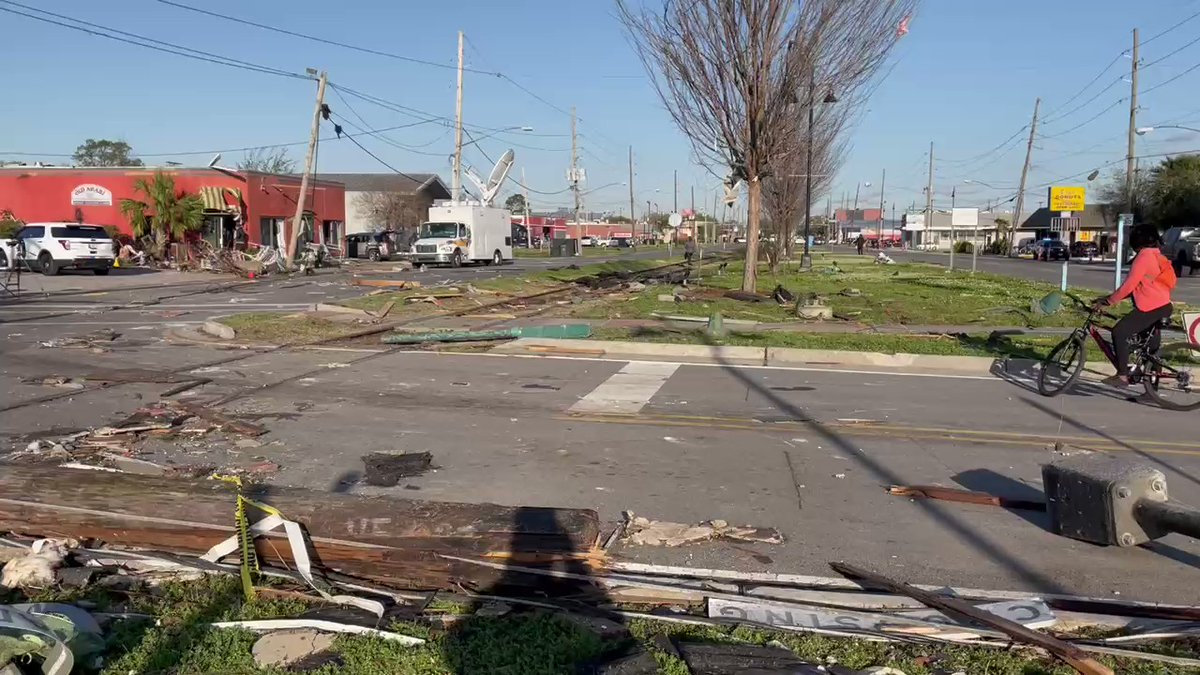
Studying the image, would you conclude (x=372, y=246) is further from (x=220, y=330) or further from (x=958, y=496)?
(x=958, y=496)

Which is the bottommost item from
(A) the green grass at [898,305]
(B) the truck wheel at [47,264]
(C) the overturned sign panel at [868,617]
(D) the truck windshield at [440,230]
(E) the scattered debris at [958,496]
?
(E) the scattered debris at [958,496]

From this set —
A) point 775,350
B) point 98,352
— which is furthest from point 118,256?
point 775,350

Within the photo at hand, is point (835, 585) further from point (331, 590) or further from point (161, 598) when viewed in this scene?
point (161, 598)

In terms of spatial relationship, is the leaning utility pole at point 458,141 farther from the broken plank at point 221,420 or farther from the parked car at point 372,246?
the broken plank at point 221,420

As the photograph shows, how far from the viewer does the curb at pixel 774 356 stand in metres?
13.4

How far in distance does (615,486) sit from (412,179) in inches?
3044

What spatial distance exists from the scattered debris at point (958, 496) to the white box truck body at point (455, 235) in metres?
38.9

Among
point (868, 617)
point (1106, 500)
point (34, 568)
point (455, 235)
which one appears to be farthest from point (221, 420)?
point (455, 235)

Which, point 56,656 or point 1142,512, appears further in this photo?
point 1142,512

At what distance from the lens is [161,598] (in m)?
4.69

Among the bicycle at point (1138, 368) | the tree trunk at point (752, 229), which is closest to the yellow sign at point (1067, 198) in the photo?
the tree trunk at point (752, 229)

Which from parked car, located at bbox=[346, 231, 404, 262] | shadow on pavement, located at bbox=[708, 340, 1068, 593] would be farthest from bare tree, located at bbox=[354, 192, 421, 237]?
shadow on pavement, located at bbox=[708, 340, 1068, 593]

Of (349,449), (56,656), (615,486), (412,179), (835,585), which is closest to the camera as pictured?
(56,656)

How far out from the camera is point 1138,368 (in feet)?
35.1
